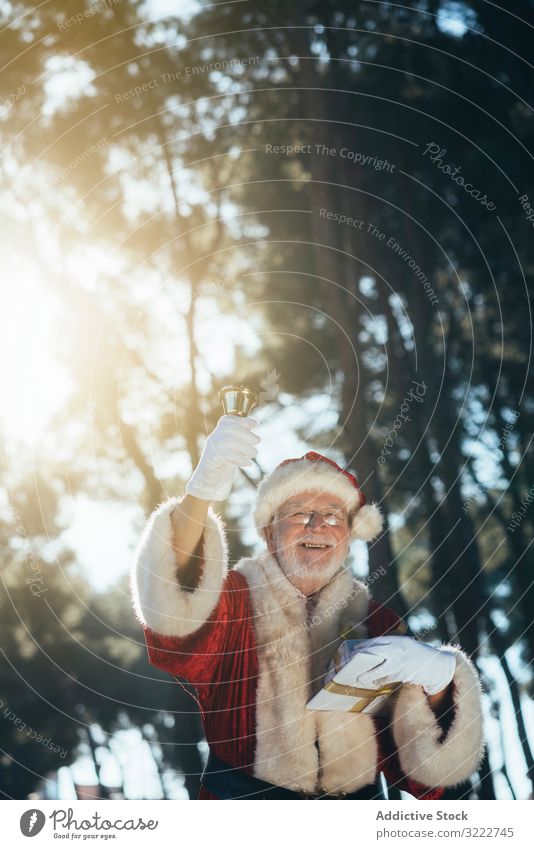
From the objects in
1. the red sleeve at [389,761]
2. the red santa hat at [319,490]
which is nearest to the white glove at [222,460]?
the red santa hat at [319,490]

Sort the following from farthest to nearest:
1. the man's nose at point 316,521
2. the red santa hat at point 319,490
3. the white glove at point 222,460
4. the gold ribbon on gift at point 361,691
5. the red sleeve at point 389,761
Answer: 1. the red santa hat at point 319,490
2. the man's nose at point 316,521
3. the red sleeve at point 389,761
4. the gold ribbon on gift at point 361,691
5. the white glove at point 222,460

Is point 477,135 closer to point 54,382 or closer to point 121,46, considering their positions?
point 121,46

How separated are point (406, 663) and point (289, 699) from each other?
28.4 inches

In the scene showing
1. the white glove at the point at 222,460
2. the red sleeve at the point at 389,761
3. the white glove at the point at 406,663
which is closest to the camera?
the white glove at the point at 222,460

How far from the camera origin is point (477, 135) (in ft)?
35.7

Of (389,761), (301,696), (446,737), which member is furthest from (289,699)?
(446,737)

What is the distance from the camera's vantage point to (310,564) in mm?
4445

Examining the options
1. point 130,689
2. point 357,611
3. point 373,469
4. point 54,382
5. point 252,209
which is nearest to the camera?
point 357,611

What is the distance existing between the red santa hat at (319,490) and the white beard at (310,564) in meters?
0.26

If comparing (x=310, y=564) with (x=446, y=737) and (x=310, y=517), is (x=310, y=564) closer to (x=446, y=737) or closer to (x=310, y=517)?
(x=310, y=517)

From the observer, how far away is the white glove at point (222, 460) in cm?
376

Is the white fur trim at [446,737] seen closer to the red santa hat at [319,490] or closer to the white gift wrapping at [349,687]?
the white gift wrapping at [349,687]
